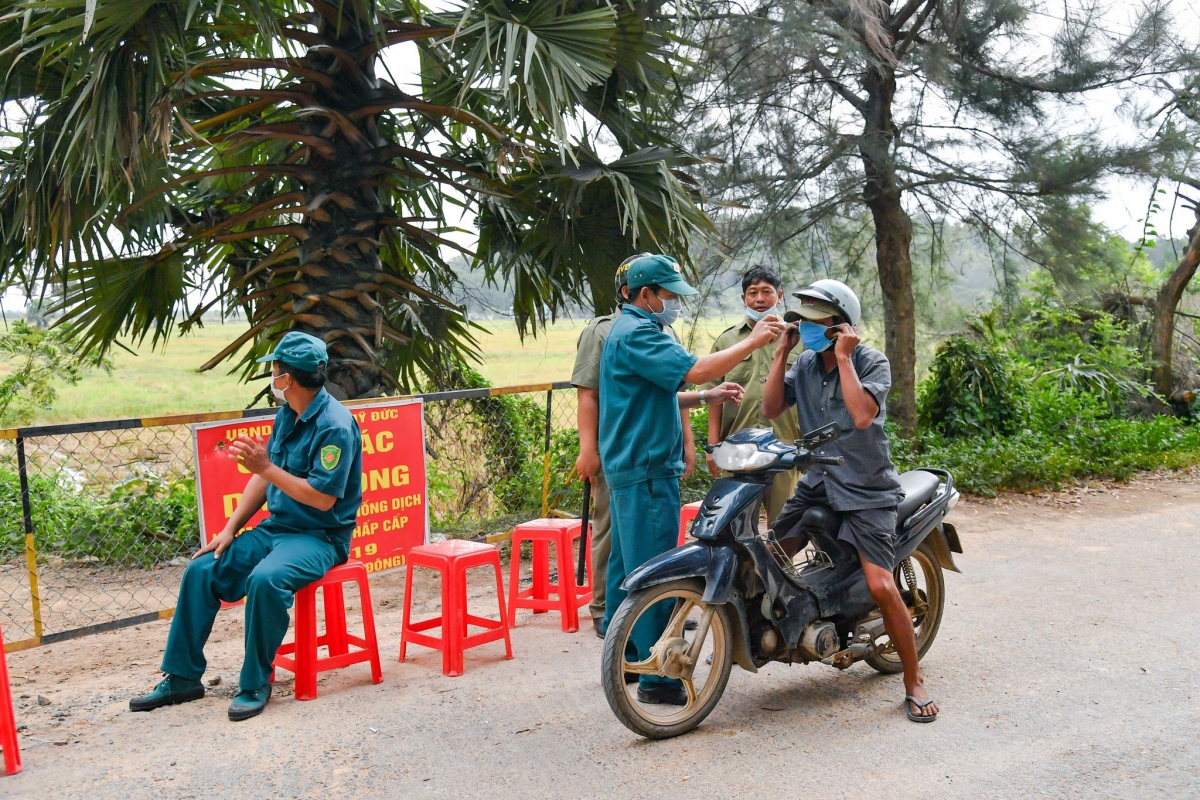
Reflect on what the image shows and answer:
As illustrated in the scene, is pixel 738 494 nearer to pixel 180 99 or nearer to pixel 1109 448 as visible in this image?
pixel 180 99

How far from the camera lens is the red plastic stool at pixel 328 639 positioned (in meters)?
4.38

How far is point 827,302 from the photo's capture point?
3.96 meters

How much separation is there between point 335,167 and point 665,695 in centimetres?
454

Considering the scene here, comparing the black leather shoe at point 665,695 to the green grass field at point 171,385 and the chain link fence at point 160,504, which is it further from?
the green grass field at point 171,385

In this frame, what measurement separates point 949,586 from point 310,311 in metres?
4.59

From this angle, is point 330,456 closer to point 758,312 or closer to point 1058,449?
point 758,312

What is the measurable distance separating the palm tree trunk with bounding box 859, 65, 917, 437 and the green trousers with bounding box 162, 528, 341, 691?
689 centimetres

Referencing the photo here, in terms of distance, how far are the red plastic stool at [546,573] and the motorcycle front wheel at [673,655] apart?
1.46m

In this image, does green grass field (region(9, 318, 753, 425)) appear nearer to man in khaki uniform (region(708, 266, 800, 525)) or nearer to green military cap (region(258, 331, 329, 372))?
man in khaki uniform (region(708, 266, 800, 525))

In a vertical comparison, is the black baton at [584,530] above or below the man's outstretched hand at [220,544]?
below

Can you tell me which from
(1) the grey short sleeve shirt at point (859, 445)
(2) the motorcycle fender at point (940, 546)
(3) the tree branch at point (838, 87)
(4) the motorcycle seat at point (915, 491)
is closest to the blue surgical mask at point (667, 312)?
(1) the grey short sleeve shirt at point (859, 445)

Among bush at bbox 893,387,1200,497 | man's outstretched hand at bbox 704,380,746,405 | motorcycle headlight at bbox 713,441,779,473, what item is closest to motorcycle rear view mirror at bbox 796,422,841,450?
motorcycle headlight at bbox 713,441,779,473

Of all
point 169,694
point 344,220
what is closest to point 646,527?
point 169,694

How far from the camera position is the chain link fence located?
646 centimetres
